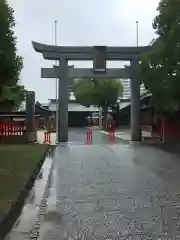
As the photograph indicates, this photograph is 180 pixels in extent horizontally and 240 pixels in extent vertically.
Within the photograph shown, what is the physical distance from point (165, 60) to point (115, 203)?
1687 cm

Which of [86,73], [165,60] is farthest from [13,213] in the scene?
[86,73]

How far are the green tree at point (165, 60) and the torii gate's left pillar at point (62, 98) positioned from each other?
895cm

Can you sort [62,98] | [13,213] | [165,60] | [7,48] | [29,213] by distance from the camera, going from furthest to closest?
[62,98] < [165,60] < [7,48] < [29,213] < [13,213]

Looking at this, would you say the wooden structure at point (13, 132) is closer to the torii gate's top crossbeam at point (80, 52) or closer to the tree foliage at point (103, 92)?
the torii gate's top crossbeam at point (80, 52)

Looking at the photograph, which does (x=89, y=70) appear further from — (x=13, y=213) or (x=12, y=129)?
(x=13, y=213)

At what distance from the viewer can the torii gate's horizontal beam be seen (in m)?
35.1

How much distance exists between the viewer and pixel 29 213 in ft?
29.0

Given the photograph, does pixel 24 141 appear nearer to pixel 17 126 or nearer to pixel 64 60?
pixel 17 126

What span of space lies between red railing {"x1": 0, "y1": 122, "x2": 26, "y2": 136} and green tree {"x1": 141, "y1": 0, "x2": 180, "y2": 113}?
954 cm

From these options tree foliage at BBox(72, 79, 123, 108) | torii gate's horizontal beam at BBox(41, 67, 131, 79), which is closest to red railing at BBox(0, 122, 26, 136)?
torii gate's horizontal beam at BBox(41, 67, 131, 79)

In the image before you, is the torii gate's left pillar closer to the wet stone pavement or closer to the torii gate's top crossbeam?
the torii gate's top crossbeam

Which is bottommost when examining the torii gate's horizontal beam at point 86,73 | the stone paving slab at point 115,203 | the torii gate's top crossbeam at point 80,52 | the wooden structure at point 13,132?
the wooden structure at point 13,132

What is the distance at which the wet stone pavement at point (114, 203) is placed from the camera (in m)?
7.14

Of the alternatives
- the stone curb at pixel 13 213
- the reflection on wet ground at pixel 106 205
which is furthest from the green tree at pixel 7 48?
the stone curb at pixel 13 213
